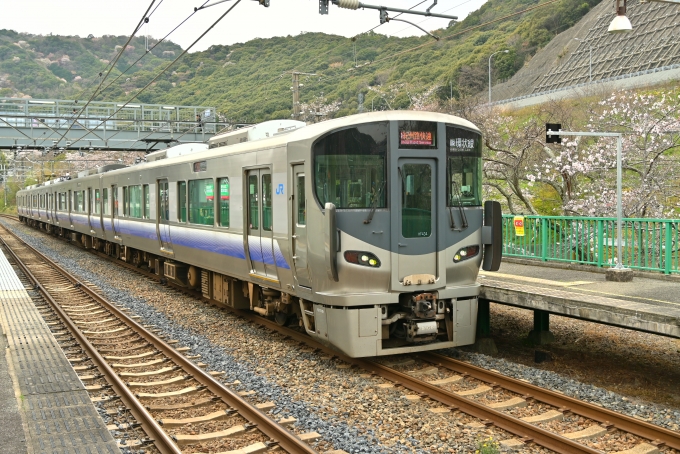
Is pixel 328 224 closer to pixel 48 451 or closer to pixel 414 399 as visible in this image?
pixel 414 399

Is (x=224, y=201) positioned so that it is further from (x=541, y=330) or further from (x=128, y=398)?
(x=541, y=330)

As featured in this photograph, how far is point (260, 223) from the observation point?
10016mm

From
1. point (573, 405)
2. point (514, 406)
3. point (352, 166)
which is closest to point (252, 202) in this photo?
point (352, 166)

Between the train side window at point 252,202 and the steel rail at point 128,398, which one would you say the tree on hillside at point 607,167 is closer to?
the train side window at point 252,202

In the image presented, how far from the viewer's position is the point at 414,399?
7.30 metres

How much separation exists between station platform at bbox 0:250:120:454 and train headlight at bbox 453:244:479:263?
4543 mm

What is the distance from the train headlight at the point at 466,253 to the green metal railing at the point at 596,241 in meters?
3.66

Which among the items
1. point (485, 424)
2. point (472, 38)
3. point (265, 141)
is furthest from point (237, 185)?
point (472, 38)

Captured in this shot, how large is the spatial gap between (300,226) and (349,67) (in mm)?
44663

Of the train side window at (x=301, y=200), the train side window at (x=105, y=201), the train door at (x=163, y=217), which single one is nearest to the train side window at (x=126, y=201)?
the train side window at (x=105, y=201)

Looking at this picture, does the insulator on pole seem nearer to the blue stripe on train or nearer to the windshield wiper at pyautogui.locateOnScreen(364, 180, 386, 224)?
the blue stripe on train

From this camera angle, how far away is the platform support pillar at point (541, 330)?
9.90 meters

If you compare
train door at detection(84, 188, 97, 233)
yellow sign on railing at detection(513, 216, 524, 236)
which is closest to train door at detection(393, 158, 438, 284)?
yellow sign on railing at detection(513, 216, 524, 236)

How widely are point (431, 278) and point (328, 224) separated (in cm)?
147
